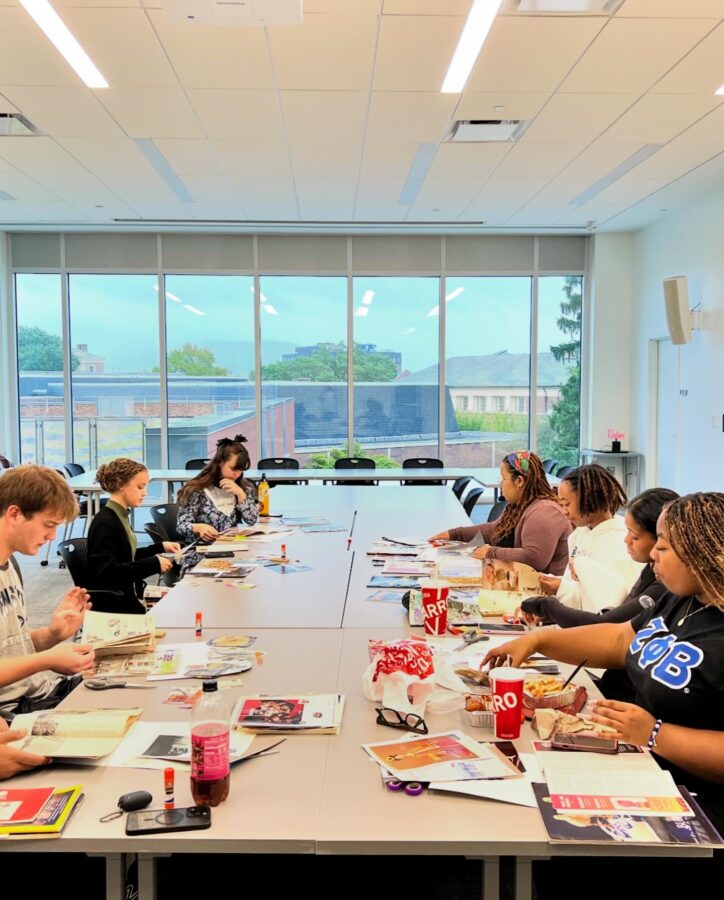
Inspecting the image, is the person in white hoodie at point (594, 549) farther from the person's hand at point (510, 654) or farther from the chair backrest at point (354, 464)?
the chair backrest at point (354, 464)

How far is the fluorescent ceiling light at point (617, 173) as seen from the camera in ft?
21.1

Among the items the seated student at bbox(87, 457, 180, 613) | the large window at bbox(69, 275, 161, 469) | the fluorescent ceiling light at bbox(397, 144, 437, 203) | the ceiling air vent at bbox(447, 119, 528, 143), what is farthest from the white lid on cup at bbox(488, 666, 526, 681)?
the large window at bbox(69, 275, 161, 469)

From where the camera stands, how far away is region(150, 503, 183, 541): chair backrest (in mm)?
5331

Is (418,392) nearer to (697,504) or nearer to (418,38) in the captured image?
(418,38)

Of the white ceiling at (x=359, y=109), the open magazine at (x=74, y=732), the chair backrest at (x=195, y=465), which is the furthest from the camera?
the chair backrest at (x=195, y=465)

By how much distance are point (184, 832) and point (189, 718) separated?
1.81 ft

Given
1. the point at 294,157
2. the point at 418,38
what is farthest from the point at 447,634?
the point at 294,157

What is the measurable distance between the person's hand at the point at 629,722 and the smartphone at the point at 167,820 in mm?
975

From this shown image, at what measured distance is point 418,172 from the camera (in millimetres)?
7148

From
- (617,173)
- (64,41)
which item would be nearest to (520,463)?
(64,41)

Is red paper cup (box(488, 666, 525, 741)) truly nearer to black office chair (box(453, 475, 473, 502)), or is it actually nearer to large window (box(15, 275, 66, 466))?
black office chair (box(453, 475, 473, 502))

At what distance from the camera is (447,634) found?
8.98 ft

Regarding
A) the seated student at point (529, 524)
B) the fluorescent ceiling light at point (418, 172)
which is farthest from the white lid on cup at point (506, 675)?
the fluorescent ceiling light at point (418, 172)

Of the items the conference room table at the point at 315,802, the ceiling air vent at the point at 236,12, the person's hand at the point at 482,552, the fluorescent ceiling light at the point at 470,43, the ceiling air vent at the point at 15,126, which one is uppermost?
the ceiling air vent at the point at 15,126
